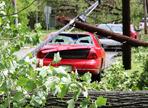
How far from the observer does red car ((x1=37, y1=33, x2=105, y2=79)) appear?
1335 cm

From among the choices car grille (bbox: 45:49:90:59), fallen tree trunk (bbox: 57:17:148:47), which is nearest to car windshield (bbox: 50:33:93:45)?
car grille (bbox: 45:49:90:59)

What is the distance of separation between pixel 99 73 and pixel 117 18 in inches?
659

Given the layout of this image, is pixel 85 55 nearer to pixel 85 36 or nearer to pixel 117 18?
pixel 85 36

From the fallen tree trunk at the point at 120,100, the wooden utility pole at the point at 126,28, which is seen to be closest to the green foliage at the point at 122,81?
the fallen tree trunk at the point at 120,100

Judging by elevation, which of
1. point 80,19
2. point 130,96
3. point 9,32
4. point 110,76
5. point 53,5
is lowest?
point 53,5

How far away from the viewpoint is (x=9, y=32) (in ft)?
13.7

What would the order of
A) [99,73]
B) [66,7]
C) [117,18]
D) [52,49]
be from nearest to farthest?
[52,49]
[99,73]
[117,18]
[66,7]

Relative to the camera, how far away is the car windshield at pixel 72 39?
1389 centimetres

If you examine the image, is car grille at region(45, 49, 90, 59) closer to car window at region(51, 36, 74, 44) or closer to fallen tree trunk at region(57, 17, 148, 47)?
car window at region(51, 36, 74, 44)

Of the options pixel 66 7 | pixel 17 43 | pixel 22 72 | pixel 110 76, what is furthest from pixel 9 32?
pixel 66 7

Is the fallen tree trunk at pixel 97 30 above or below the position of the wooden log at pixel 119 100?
above

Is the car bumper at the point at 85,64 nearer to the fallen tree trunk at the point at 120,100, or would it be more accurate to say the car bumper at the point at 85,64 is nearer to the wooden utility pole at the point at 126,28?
the wooden utility pole at the point at 126,28

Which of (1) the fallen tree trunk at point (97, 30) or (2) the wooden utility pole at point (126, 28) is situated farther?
(2) the wooden utility pole at point (126, 28)

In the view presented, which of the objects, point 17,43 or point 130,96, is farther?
point 130,96
